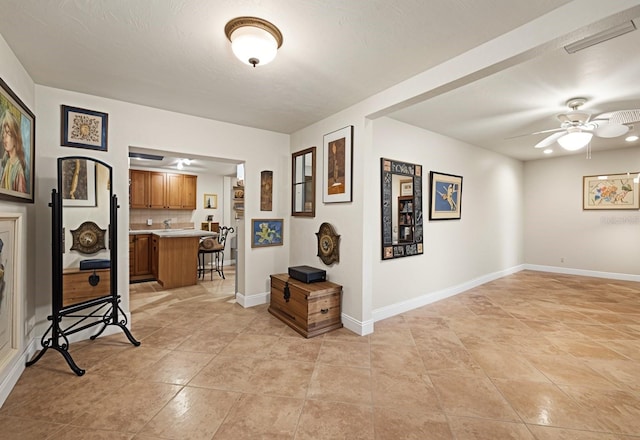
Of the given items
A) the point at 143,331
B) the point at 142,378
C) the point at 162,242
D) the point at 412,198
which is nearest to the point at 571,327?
the point at 412,198

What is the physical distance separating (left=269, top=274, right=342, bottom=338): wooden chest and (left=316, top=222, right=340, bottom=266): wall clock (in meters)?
0.29

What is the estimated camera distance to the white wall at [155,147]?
256 centimetres

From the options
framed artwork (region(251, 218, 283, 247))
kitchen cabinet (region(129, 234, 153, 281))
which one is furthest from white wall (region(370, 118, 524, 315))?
kitchen cabinet (region(129, 234, 153, 281))

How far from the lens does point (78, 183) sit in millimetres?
2527

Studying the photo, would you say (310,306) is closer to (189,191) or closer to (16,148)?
(16,148)

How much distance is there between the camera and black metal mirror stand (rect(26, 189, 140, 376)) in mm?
2258

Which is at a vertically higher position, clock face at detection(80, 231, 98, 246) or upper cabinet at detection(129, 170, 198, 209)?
upper cabinet at detection(129, 170, 198, 209)

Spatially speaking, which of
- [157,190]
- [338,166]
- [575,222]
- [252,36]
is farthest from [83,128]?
[575,222]

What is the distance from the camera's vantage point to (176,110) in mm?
3160

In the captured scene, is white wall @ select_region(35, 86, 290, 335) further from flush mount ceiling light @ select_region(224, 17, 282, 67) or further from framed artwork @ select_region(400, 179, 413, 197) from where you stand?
flush mount ceiling light @ select_region(224, 17, 282, 67)

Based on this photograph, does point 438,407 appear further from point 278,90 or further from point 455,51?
point 278,90

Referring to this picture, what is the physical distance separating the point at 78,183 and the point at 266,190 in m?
2.01

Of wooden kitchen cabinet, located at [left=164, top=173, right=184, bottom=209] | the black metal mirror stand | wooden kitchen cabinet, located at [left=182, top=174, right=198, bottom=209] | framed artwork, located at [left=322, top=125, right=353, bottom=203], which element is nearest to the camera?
the black metal mirror stand

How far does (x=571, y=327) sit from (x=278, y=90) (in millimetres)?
4100
